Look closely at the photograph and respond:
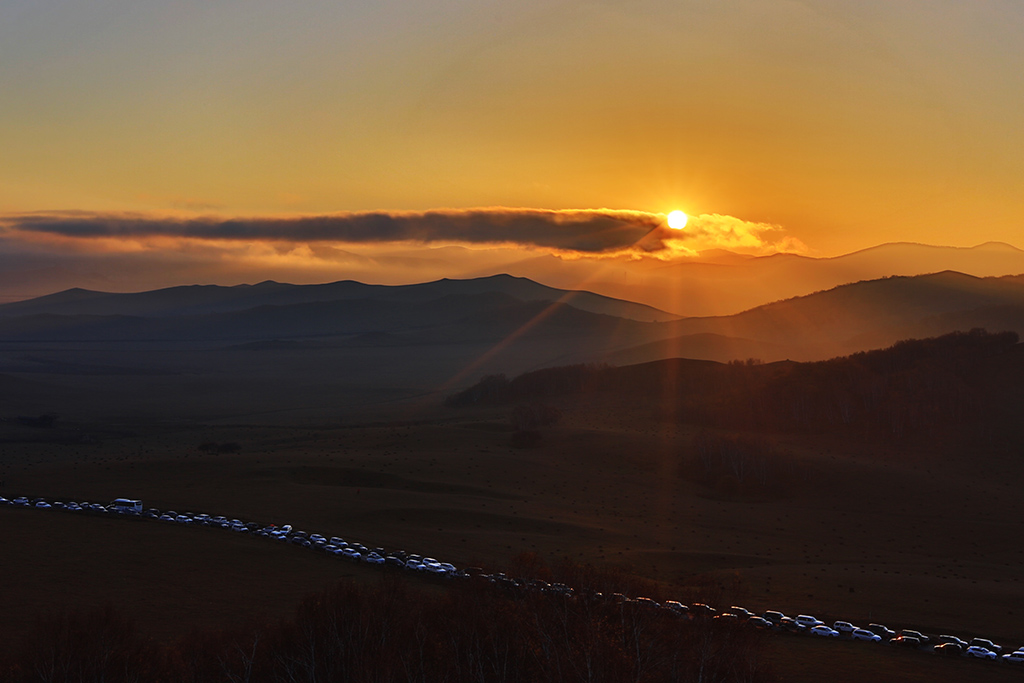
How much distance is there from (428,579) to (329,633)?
14677mm

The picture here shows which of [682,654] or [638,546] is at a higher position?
[682,654]

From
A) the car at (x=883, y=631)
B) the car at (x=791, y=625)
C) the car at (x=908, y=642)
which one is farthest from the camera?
the car at (x=883, y=631)

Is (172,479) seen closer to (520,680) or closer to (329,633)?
(329,633)

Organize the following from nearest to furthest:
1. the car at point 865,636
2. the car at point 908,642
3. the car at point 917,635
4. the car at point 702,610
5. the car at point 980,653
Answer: the car at point 702,610
the car at point 980,653
the car at point 908,642
the car at point 865,636
the car at point 917,635

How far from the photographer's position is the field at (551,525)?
140ft

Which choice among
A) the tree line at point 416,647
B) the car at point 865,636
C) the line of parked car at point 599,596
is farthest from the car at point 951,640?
the tree line at point 416,647

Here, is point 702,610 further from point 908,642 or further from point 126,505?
point 126,505

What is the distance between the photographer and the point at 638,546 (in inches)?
2404

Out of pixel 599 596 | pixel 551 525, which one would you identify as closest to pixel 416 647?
pixel 599 596

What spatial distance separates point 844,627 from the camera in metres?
40.8

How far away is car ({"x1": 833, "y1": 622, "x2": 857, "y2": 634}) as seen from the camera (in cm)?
4069

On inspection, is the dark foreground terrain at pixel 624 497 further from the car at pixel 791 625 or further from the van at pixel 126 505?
the van at pixel 126 505

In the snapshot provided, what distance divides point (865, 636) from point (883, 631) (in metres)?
2.14

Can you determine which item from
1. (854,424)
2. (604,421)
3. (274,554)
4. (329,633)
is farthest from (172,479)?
(854,424)
